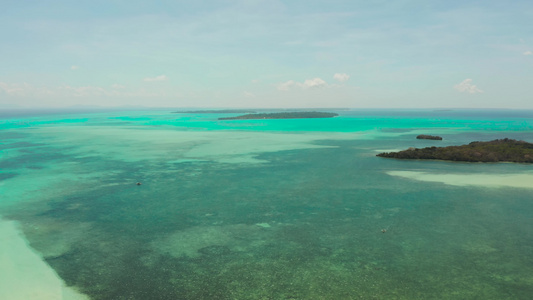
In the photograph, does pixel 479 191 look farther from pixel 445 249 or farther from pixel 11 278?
pixel 11 278

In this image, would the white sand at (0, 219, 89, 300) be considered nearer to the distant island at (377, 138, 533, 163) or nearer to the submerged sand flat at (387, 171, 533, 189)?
the submerged sand flat at (387, 171, 533, 189)

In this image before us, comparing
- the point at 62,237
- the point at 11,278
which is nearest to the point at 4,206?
the point at 62,237

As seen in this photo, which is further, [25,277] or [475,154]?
[475,154]

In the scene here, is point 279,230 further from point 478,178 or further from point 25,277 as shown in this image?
point 478,178

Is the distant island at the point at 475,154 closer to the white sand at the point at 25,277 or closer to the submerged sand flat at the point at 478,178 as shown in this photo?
the submerged sand flat at the point at 478,178

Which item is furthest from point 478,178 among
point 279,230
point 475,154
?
point 279,230

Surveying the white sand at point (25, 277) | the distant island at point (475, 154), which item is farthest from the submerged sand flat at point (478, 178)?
the white sand at point (25, 277)
